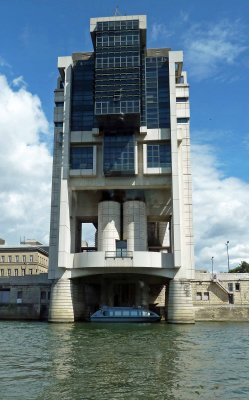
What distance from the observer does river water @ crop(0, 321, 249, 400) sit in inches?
698

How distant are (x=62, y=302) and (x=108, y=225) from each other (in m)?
14.5

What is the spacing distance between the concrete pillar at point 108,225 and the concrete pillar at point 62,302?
8.72m

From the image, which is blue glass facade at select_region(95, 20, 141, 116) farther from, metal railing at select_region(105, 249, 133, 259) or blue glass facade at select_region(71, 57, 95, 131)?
metal railing at select_region(105, 249, 133, 259)

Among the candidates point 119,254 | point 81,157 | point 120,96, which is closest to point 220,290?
point 119,254

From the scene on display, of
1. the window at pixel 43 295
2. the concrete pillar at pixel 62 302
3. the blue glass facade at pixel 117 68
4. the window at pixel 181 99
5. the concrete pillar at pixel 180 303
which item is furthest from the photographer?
the window at pixel 43 295

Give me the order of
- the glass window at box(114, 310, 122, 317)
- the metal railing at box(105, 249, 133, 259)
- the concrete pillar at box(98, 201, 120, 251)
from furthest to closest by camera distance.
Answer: the concrete pillar at box(98, 201, 120, 251), the metal railing at box(105, 249, 133, 259), the glass window at box(114, 310, 122, 317)

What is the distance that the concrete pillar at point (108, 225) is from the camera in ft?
236

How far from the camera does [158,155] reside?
226ft

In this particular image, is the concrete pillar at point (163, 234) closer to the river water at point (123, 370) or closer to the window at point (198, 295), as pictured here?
the window at point (198, 295)

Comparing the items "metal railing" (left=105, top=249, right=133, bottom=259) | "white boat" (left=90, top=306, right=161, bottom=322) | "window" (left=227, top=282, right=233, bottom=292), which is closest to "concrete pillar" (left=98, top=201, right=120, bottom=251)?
"metal railing" (left=105, top=249, right=133, bottom=259)

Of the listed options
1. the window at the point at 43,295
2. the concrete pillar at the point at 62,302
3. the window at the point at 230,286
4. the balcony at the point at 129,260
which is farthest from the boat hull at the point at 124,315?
the window at the point at 230,286

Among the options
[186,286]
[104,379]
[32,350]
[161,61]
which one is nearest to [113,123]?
[161,61]

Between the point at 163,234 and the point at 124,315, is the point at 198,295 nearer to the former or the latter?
the point at 124,315

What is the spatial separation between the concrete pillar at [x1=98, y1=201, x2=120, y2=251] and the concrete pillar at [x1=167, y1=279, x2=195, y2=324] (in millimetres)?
12328
